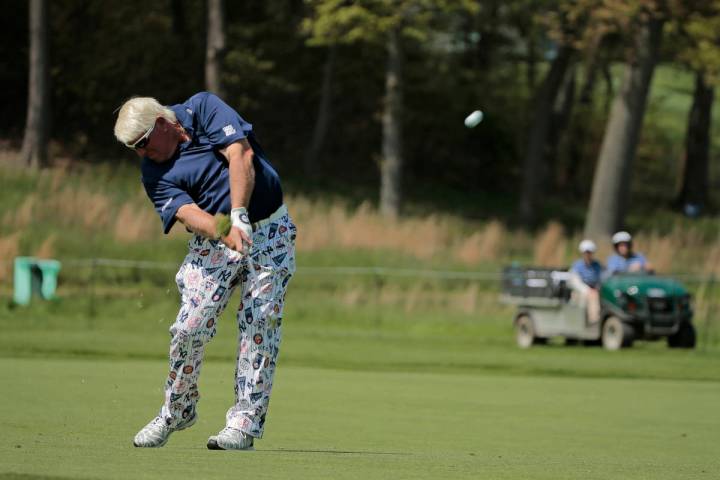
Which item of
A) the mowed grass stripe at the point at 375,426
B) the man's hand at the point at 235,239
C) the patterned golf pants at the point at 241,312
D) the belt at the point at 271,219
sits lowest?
the mowed grass stripe at the point at 375,426

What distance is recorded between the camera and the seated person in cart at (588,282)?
2067 centimetres

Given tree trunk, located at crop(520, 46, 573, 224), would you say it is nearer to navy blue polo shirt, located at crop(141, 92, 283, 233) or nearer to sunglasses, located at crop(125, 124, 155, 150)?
navy blue polo shirt, located at crop(141, 92, 283, 233)

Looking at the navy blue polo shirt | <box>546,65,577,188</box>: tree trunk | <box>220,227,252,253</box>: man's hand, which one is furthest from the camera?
<box>546,65,577,188</box>: tree trunk

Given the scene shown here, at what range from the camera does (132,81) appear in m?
41.8

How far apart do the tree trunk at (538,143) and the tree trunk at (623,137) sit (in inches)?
325

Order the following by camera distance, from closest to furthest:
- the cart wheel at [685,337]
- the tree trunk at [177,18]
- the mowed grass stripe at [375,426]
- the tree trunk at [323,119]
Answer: the mowed grass stripe at [375,426] → the cart wheel at [685,337] → the tree trunk at [323,119] → the tree trunk at [177,18]

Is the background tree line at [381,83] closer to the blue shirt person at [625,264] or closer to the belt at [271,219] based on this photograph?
the blue shirt person at [625,264]

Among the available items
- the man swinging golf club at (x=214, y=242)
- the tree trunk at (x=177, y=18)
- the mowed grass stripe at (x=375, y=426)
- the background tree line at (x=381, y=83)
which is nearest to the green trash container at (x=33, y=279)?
the mowed grass stripe at (x=375, y=426)

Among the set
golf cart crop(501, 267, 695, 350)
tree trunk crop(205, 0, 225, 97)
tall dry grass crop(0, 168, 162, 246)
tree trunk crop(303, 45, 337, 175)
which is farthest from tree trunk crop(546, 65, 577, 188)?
golf cart crop(501, 267, 695, 350)

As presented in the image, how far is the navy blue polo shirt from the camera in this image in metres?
7.34

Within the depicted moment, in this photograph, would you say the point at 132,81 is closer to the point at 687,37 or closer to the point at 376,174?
the point at 376,174

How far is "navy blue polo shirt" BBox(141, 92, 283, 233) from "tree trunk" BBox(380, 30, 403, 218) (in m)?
26.9

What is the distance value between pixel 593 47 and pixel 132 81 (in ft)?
46.3

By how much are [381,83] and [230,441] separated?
1544 inches
